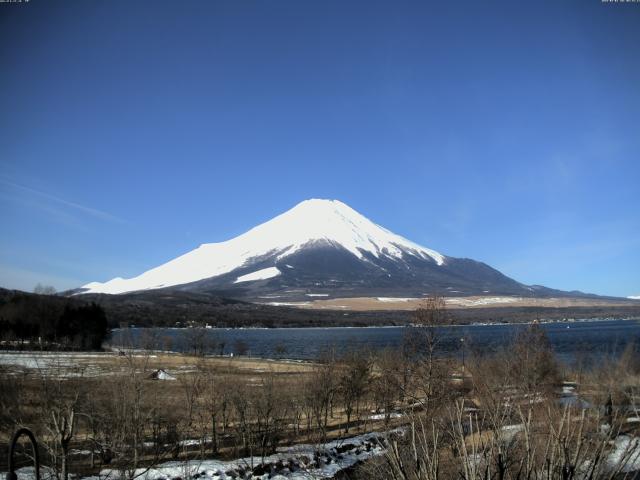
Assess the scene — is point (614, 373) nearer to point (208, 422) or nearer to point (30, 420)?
point (208, 422)

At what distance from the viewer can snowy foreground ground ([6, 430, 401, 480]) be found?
64.2 ft

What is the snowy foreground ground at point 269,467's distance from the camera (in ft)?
64.2

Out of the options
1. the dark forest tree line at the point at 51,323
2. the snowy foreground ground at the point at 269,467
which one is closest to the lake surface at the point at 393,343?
the dark forest tree line at the point at 51,323

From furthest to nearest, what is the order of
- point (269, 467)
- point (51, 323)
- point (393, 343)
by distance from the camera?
point (393, 343) < point (51, 323) < point (269, 467)

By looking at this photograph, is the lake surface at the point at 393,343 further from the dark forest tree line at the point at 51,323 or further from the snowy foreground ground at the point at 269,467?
the snowy foreground ground at the point at 269,467

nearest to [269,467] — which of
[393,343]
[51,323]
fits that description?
[51,323]

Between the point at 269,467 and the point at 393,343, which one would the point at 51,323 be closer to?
the point at 393,343

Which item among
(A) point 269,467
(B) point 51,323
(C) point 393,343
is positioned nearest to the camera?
(A) point 269,467

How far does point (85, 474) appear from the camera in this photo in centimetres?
1833

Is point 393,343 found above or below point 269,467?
below

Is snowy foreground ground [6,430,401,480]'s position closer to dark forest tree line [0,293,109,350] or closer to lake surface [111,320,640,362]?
lake surface [111,320,640,362]

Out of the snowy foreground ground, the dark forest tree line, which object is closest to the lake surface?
the dark forest tree line

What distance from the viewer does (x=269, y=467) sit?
21812 mm

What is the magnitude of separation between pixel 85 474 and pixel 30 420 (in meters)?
10.3
